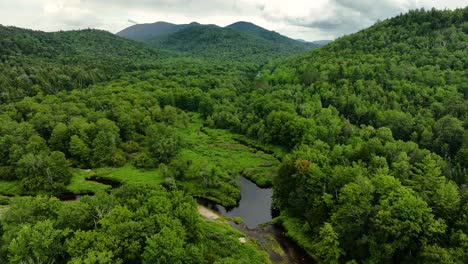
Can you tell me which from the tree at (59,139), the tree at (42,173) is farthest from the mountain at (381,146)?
the tree at (59,139)

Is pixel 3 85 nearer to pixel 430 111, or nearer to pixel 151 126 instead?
pixel 151 126

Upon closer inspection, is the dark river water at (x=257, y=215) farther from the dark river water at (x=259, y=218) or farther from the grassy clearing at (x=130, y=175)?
the grassy clearing at (x=130, y=175)

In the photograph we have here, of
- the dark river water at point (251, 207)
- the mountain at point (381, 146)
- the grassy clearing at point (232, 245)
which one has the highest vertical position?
the mountain at point (381, 146)

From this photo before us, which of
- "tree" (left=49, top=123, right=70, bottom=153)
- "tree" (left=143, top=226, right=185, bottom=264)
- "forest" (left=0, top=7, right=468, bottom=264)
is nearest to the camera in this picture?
"tree" (left=143, top=226, right=185, bottom=264)

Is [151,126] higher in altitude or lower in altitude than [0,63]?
lower

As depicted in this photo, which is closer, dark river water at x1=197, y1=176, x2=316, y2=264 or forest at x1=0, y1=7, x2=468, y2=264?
forest at x1=0, y1=7, x2=468, y2=264

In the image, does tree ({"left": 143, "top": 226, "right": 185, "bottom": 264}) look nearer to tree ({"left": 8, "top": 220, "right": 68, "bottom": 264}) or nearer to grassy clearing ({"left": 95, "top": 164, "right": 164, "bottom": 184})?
tree ({"left": 8, "top": 220, "right": 68, "bottom": 264})

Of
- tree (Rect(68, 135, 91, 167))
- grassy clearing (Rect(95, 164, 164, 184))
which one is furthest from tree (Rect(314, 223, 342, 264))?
tree (Rect(68, 135, 91, 167))

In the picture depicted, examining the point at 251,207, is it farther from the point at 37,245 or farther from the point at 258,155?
the point at 37,245

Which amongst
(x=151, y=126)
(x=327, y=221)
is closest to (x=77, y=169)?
(x=151, y=126)
